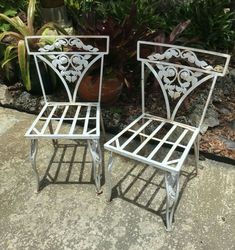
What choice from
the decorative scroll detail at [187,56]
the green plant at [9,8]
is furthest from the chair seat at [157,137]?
the green plant at [9,8]

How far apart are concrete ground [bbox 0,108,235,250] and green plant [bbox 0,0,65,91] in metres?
0.80

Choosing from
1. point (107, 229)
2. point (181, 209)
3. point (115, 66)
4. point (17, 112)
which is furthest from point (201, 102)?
point (17, 112)

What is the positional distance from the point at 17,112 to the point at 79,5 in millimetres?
1607

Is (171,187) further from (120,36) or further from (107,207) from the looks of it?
(120,36)

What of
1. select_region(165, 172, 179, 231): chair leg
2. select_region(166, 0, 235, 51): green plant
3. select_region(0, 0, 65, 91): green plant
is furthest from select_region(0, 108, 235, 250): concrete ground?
select_region(166, 0, 235, 51): green plant

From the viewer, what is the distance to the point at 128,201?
2.41m

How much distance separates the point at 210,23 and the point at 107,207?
2.33 meters

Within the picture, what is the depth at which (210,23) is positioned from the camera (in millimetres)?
3590

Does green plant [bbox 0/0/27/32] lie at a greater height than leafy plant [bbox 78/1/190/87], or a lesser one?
greater

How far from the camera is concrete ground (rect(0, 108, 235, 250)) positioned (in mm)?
2150

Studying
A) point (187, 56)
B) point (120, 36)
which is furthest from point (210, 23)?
point (187, 56)

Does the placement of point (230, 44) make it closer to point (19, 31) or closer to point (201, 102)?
point (201, 102)

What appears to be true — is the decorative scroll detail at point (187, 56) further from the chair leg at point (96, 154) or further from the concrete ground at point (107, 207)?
the concrete ground at point (107, 207)

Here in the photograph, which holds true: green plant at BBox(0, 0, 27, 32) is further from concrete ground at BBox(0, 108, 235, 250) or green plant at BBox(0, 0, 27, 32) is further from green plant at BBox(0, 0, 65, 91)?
concrete ground at BBox(0, 108, 235, 250)
